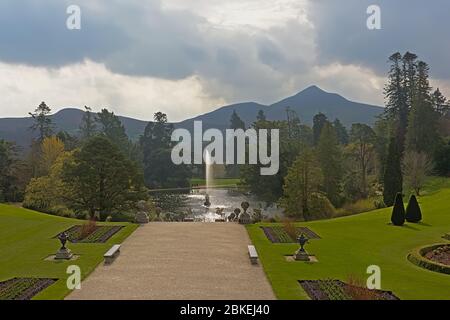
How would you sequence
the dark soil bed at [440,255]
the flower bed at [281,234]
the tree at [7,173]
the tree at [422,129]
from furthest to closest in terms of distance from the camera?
1. the tree at [422,129]
2. the tree at [7,173]
3. the flower bed at [281,234]
4. the dark soil bed at [440,255]

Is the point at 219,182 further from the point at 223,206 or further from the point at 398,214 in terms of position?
the point at 398,214

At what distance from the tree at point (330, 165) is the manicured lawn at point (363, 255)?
65.5 feet

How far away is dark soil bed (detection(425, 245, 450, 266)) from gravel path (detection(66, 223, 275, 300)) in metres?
7.63

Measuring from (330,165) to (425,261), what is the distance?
38.8 m

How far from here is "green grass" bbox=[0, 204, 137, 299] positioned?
17.9m

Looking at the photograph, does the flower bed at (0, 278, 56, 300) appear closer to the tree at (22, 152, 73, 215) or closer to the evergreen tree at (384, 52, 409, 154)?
the tree at (22, 152, 73, 215)

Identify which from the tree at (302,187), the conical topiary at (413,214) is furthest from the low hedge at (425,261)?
the tree at (302,187)

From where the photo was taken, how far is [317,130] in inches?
4045

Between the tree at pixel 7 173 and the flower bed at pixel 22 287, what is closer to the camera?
the flower bed at pixel 22 287

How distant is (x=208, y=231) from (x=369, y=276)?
1197cm

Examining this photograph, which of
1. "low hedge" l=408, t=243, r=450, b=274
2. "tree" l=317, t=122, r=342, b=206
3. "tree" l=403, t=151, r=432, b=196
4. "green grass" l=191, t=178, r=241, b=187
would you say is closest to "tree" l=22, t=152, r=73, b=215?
"tree" l=317, t=122, r=342, b=206

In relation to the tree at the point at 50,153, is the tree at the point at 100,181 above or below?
below

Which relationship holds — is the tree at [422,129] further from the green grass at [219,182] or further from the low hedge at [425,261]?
the low hedge at [425,261]

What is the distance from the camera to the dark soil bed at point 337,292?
14.3m
